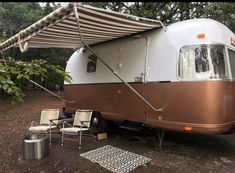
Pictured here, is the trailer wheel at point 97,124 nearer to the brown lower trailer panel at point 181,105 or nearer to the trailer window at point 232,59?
the brown lower trailer panel at point 181,105

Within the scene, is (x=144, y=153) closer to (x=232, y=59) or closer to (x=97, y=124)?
(x=97, y=124)

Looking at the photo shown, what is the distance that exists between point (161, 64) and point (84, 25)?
183 centimetres

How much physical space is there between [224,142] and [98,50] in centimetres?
423

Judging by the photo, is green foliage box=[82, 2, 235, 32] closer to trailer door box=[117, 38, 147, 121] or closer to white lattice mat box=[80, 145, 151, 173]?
trailer door box=[117, 38, 147, 121]

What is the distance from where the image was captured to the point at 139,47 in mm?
6055

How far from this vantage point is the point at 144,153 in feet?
18.7

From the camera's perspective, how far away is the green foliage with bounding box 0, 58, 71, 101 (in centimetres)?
293

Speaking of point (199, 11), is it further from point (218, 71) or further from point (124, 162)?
point (124, 162)

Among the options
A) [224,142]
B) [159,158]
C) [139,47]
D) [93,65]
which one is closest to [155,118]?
[159,158]

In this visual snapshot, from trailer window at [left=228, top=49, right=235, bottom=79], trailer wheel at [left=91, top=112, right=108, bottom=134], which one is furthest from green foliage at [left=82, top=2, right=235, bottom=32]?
trailer wheel at [left=91, top=112, right=108, bottom=134]

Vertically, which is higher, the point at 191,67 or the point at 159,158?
the point at 191,67

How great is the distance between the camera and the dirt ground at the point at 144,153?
4.83 m

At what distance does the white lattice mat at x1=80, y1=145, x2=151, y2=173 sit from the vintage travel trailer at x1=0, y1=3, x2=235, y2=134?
78 centimetres

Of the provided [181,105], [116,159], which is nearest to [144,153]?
[116,159]
